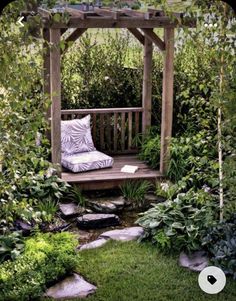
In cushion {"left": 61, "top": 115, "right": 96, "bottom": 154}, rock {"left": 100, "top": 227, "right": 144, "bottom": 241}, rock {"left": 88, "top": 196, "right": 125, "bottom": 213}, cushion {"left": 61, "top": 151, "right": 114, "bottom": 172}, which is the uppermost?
cushion {"left": 61, "top": 115, "right": 96, "bottom": 154}

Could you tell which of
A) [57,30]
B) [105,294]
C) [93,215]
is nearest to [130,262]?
[105,294]

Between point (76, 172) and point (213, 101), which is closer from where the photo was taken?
point (213, 101)

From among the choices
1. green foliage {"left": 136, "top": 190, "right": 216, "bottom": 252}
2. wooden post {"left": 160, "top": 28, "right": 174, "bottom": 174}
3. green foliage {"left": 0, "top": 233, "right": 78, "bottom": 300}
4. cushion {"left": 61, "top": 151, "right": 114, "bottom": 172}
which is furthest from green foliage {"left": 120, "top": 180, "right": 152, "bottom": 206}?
green foliage {"left": 0, "top": 233, "right": 78, "bottom": 300}

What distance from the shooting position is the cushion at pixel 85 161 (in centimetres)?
657

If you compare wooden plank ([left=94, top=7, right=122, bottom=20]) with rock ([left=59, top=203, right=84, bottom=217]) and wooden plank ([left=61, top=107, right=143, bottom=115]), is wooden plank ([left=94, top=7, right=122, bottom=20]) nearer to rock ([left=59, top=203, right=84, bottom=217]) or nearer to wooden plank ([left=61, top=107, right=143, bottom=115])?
wooden plank ([left=61, top=107, right=143, bottom=115])

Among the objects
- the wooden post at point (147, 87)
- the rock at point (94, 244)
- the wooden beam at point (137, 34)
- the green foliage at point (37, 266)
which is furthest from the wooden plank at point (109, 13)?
the green foliage at point (37, 266)

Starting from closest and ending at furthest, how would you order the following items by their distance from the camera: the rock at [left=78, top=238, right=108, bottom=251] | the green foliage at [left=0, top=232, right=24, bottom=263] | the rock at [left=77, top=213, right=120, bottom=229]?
1. the green foliage at [left=0, top=232, right=24, bottom=263]
2. the rock at [left=78, top=238, right=108, bottom=251]
3. the rock at [left=77, top=213, right=120, bottom=229]

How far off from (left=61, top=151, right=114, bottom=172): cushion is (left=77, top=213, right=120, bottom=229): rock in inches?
39.4

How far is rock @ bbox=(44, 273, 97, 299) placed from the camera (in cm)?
412

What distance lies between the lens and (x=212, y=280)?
13.8 ft

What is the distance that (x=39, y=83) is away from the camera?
11.7 ft

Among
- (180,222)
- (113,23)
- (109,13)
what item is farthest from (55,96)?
(180,222)

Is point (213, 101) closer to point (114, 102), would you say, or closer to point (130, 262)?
point (130, 262)

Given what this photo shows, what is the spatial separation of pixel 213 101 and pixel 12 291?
1936 mm
